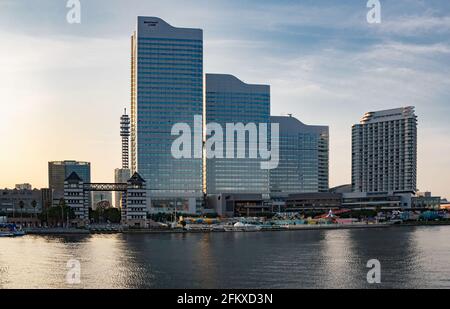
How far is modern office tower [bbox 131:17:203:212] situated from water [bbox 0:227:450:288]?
3716 inches

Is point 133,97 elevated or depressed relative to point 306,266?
elevated

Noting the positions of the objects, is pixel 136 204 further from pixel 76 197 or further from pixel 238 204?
pixel 238 204

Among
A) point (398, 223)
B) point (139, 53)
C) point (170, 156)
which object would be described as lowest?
point (398, 223)

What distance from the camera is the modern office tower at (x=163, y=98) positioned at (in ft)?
587

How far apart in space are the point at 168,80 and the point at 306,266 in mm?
126935

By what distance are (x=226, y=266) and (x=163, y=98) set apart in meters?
124

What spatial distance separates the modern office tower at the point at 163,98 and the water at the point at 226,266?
310ft

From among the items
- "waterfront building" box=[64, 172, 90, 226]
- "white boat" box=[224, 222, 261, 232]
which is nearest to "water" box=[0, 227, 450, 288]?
"waterfront building" box=[64, 172, 90, 226]

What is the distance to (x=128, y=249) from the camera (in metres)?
81.0

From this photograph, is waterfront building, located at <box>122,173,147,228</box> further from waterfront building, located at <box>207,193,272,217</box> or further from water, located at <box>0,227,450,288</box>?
waterfront building, located at <box>207,193,272,217</box>

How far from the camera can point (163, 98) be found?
180 meters

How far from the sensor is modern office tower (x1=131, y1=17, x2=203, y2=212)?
7042 inches
